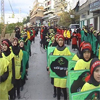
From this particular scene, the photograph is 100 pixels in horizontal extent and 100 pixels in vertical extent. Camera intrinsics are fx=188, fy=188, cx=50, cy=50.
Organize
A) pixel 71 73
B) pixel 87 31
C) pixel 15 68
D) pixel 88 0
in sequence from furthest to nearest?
pixel 88 0 → pixel 87 31 → pixel 15 68 → pixel 71 73

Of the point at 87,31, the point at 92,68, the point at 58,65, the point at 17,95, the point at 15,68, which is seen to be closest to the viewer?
the point at 92,68

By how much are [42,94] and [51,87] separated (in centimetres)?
66

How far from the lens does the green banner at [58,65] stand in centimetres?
435

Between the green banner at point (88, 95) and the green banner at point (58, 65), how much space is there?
1.99 metres

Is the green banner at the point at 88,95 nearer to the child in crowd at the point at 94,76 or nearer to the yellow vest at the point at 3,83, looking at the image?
the child in crowd at the point at 94,76

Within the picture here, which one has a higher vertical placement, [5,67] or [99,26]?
[99,26]

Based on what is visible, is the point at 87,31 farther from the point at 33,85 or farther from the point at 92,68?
the point at 92,68

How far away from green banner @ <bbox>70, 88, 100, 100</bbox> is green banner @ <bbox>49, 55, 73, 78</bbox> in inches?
→ 78.4

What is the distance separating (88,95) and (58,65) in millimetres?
2089

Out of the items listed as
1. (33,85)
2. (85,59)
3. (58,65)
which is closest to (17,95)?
(33,85)

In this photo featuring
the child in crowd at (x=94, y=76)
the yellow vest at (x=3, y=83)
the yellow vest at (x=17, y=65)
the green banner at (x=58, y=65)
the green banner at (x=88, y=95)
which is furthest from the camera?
the yellow vest at (x=17, y=65)

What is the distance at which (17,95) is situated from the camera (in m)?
5.24

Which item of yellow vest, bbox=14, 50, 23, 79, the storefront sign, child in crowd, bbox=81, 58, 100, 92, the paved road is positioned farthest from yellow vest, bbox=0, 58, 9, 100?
the storefront sign

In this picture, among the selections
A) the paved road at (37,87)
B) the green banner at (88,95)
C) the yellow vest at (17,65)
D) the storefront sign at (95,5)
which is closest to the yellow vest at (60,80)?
the paved road at (37,87)
